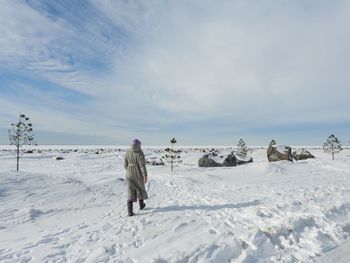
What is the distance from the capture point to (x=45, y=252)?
19.8 feet

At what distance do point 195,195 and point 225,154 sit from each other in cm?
1965

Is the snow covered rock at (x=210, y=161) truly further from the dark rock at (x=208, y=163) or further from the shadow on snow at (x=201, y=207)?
the shadow on snow at (x=201, y=207)

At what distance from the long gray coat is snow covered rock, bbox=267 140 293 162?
23.5m

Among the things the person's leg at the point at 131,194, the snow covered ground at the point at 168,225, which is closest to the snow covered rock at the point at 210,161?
the snow covered ground at the point at 168,225

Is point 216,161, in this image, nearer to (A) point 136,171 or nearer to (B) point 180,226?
(A) point 136,171

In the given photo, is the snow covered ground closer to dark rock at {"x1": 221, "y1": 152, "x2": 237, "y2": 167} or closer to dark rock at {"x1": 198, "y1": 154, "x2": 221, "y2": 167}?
dark rock at {"x1": 198, "y1": 154, "x2": 221, "y2": 167}

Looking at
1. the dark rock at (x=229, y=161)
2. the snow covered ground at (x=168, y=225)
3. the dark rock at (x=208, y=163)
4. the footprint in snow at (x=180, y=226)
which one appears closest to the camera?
the snow covered ground at (x=168, y=225)

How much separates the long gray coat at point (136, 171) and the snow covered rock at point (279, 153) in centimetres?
2355

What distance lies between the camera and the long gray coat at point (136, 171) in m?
9.48

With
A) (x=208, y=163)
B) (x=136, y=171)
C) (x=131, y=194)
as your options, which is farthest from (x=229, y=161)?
(x=131, y=194)

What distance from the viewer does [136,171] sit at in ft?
31.3

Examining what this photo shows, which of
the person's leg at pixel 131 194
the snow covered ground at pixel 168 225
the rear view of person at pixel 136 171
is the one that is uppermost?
the rear view of person at pixel 136 171

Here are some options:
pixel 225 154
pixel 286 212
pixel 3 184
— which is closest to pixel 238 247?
pixel 286 212

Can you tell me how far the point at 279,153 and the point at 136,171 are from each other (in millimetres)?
23940
